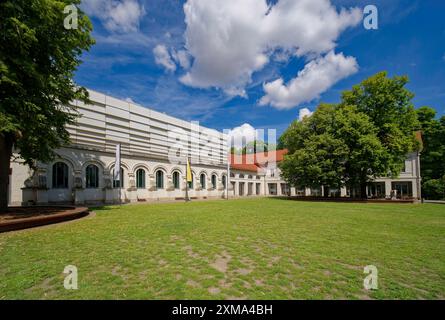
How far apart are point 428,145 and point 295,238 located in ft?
140

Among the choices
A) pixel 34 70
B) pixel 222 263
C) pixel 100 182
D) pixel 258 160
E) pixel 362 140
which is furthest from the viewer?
pixel 258 160

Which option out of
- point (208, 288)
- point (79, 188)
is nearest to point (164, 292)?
point (208, 288)

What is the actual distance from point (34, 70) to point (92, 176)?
1531 cm

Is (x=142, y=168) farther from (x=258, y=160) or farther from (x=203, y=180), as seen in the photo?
(x=258, y=160)

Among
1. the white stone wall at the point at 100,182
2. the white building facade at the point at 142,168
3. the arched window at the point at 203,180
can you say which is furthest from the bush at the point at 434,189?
the white stone wall at the point at 100,182

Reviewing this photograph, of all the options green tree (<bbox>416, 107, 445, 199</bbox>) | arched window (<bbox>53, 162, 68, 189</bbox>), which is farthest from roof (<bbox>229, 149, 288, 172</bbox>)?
arched window (<bbox>53, 162, 68, 189</bbox>)

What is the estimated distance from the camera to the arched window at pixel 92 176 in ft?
72.0

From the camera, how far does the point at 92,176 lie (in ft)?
73.4

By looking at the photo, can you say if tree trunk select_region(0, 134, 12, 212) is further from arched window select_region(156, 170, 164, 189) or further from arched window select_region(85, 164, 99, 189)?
arched window select_region(156, 170, 164, 189)

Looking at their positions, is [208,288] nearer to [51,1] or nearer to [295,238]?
[295,238]

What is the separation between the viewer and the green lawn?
3650 mm

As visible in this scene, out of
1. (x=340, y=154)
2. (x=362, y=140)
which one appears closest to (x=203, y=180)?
(x=340, y=154)

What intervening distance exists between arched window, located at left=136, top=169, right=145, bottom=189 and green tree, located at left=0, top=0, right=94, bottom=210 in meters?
13.6
